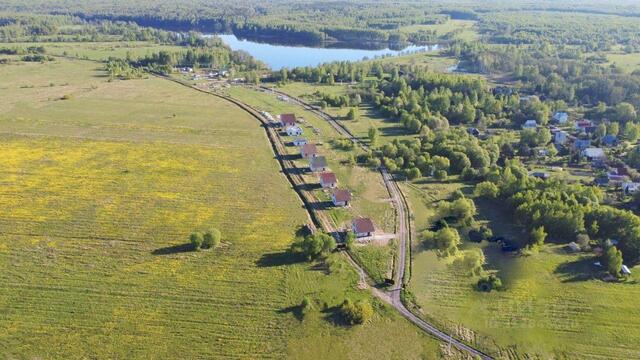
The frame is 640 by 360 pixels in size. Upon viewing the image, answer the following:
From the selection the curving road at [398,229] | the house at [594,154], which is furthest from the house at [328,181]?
the house at [594,154]

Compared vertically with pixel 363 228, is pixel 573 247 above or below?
below

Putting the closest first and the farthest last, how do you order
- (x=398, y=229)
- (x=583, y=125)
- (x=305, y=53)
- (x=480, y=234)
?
1. (x=480, y=234)
2. (x=398, y=229)
3. (x=583, y=125)
4. (x=305, y=53)

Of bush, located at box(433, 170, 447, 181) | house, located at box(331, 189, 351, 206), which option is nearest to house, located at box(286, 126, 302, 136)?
bush, located at box(433, 170, 447, 181)

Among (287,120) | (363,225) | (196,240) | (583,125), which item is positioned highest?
(583,125)

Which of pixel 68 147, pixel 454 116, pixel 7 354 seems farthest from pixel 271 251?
pixel 454 116

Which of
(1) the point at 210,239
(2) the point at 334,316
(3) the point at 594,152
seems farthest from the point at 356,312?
(3) the point at 594,152

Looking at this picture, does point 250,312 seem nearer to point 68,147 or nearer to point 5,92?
point 68,147

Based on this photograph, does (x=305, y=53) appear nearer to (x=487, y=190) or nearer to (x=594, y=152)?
(x=594, y=152)
